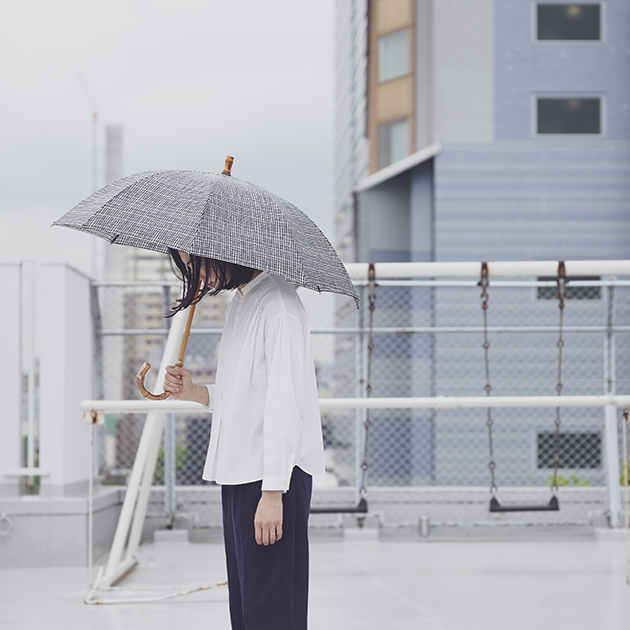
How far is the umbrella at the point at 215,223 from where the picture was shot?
2.25 m

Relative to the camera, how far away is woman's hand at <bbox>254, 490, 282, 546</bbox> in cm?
219

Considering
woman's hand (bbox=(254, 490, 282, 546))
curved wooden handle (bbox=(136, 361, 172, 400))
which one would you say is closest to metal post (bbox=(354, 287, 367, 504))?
curved wooden handle (bbox=(136, 361, 172, 400))

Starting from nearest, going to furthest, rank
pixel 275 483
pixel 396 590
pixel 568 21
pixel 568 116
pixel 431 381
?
1. pixel 275 483
2. pixel 396 590
3. pixel 431 381
4. pixel 568 21
5. pixel 568 116

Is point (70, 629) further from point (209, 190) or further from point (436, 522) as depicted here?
point (436, 522)

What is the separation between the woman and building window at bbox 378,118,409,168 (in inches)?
374

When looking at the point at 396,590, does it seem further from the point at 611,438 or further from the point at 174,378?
the point at 611,438

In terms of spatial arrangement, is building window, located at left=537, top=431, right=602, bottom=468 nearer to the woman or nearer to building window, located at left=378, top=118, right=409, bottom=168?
building window, located at left=378, top=118, right=409, bottom=168

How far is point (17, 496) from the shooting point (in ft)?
17.4

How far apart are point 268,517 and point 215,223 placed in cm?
78

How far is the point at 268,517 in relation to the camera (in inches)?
86.1

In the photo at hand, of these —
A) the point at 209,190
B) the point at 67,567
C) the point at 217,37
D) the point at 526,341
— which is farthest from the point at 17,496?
the point at 217,37

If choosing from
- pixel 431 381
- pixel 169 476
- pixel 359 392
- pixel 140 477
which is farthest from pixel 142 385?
pixel 431 381

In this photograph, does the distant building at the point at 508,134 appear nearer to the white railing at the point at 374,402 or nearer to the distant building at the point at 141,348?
the distant building at the point at 141,348

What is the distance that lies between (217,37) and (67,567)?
43.2ft
